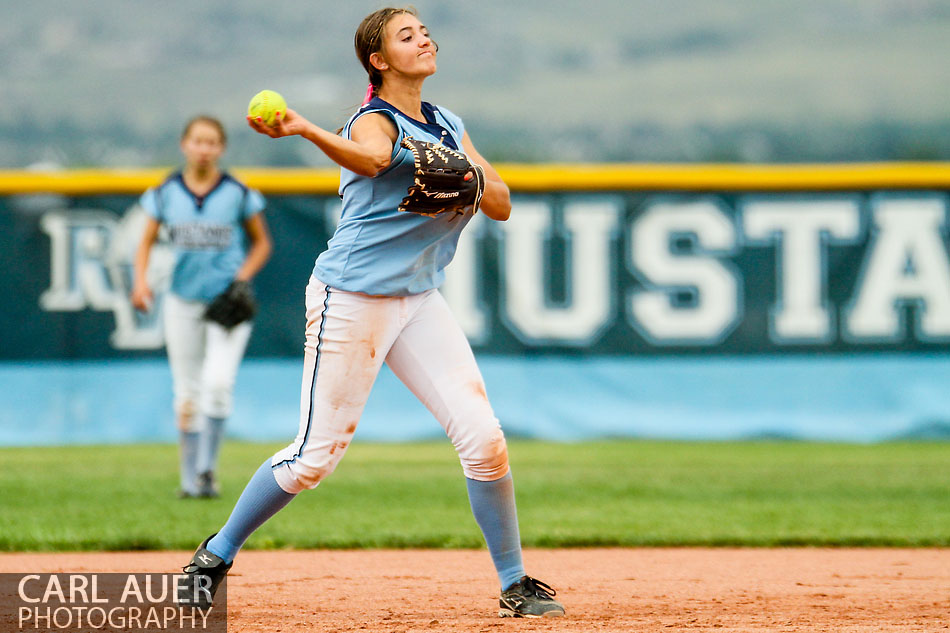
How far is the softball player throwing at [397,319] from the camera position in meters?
3.58

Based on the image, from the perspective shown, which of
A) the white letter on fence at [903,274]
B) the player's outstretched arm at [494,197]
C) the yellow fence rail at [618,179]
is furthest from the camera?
the yellow fence rail at [618,179]

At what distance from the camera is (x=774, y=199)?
374 inches

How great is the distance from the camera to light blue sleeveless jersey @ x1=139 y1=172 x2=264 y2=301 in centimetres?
654

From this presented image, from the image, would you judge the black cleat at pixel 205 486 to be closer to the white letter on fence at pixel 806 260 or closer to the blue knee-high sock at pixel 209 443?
the blue knee-high sock at pixel 209 443

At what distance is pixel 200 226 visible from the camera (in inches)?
259

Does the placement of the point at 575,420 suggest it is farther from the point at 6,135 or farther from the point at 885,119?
the point at 6,135

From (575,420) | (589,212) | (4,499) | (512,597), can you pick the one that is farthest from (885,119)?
(512,597)

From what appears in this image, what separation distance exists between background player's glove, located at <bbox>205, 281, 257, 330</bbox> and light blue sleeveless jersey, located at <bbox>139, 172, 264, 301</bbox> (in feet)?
0.29

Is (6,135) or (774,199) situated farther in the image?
(6,135)

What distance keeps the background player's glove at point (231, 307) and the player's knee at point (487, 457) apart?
2979mm

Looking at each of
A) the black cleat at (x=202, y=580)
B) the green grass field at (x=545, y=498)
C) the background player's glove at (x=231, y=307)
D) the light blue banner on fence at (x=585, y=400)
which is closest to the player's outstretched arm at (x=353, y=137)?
the black cleat at (x=202, y=580)

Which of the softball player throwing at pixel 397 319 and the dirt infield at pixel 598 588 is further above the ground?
the softball player throwing at pixel 397 319

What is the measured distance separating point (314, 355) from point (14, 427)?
20.8ft

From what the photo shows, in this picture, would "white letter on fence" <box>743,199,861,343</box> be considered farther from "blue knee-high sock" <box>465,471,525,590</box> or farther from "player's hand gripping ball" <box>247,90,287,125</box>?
"player's hand gripping ball" <box>247,90,287,125</box>
